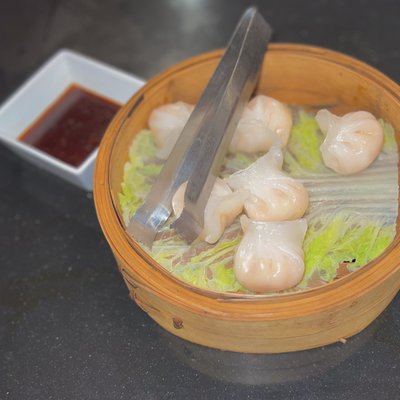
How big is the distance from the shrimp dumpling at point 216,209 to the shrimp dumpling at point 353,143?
0.68ft

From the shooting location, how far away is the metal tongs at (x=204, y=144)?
3.76 feet

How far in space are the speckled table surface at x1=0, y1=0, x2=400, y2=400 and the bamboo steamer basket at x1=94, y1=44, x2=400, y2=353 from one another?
0.19ft

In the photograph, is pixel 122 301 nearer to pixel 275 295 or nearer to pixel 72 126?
pixel 275 295

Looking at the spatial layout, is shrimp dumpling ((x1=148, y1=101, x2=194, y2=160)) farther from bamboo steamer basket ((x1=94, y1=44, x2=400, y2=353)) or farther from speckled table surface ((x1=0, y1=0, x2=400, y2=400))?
speckled table surface ((x1=0, y1=0, x2=400, y2=400))

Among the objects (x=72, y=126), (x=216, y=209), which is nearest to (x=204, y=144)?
(x=216, y=209)

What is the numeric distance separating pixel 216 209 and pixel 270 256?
144 mm

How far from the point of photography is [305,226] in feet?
3.72

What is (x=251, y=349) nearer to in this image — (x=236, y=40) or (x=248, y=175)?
(x=248, y=175)

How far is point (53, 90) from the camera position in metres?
1.76

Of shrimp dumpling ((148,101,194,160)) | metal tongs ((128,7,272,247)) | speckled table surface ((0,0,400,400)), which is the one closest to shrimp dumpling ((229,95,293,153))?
metal tongs ((128,7,272,247))

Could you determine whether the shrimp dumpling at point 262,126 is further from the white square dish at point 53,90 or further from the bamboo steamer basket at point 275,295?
the white square dish at point 53,90

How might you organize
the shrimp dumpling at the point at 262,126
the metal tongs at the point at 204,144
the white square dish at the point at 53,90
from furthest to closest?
the white square dish at the point at 53,90, the shrimp dumpling at the point at 262,126, the metal tongs at the point at 204,144

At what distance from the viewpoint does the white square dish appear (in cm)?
160

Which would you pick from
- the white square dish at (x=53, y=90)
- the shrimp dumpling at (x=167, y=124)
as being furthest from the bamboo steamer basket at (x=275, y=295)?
the white square dish at (x=53, y=90)
